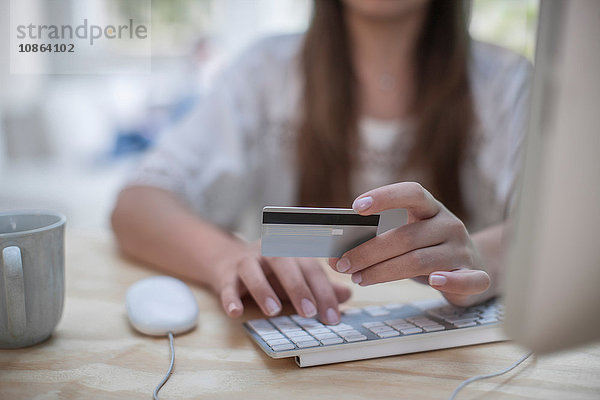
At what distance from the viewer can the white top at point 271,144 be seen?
2.51ft

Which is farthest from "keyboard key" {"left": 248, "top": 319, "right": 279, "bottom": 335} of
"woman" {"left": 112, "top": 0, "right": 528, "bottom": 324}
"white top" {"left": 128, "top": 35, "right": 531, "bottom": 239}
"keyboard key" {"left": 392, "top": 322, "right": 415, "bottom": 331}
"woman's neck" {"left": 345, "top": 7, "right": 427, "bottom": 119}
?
"woman's neck" {"left": 345, "top": 7, "right": 427, "bottom": 119}

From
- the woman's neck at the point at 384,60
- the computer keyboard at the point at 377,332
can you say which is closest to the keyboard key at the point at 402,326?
the computer keyboard at the point at 377,332

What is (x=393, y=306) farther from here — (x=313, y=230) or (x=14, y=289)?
(x=14, y=289)

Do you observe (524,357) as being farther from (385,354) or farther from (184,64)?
(184,64)

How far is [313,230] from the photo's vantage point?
1.13 feet

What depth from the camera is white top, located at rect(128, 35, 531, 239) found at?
2.51 ft

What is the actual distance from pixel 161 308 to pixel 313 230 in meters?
0.17

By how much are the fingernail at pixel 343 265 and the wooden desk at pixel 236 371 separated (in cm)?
7

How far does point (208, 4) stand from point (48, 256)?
3217 mm

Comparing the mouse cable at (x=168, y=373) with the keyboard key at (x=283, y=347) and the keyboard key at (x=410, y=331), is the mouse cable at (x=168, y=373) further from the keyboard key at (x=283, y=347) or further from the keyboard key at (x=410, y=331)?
the keyboard key at (x=410, y=331)

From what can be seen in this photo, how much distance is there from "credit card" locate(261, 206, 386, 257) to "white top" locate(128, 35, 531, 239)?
0.41m

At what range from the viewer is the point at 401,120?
83 cm

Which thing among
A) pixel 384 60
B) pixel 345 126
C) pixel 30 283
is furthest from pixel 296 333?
pixel 384 60

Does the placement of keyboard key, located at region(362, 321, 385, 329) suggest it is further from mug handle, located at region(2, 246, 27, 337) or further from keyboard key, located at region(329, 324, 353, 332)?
mug handle, located at region(2, 246, 27, 337)
